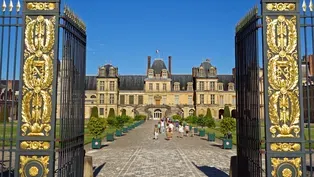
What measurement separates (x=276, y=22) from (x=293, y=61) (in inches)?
24.8

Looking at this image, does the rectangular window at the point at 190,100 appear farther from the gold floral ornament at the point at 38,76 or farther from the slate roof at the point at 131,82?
the gold floral ornament at the point at 38,76

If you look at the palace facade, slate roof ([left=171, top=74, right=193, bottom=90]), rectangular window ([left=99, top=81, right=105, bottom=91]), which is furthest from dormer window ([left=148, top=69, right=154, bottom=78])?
rectangular window ([left=99, top=81, right=105, bottom=91])

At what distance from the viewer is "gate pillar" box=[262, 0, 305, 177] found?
4512 mm

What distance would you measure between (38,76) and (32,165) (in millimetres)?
1300

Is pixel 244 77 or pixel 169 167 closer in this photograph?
pixel 244 77

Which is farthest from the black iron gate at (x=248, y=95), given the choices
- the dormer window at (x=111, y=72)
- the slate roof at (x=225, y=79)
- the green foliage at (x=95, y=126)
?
the slate roof at (x=225, y=79)

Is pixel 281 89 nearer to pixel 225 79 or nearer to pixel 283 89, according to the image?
pixel 283 89

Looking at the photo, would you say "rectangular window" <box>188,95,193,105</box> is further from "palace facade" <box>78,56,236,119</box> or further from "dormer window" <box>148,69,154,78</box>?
"dormer window" <box>148,69,154,78</box>

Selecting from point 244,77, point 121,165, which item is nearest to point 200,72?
point 121,165

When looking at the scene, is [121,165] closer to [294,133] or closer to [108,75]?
[294,133]

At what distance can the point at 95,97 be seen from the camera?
5772cm

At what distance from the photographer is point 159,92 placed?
57.2 meters

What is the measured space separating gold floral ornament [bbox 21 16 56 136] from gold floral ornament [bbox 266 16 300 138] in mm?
3248

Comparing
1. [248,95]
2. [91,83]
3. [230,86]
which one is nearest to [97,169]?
[248,95]
